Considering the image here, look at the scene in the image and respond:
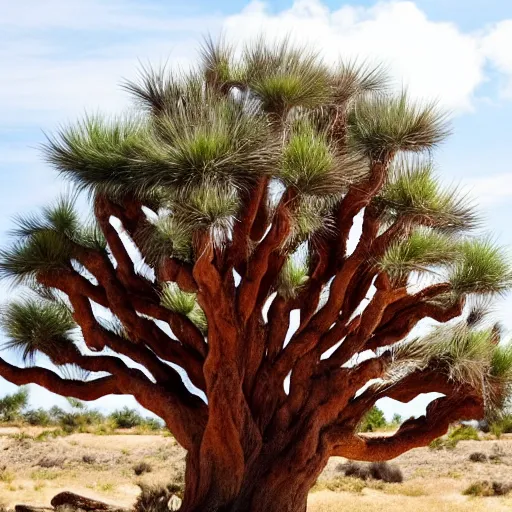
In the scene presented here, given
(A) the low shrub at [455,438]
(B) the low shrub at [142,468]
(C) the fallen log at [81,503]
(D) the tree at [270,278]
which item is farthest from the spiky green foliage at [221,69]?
(A) the low shrub at [455,438]

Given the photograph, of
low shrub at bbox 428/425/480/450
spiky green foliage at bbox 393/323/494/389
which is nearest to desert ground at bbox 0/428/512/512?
low shrub at bbox 428/425/480/450

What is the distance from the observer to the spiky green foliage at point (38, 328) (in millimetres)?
12156

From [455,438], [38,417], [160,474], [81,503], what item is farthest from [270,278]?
[38,417]

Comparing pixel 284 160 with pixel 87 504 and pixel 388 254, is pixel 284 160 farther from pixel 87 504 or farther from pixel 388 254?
pixel 87 504

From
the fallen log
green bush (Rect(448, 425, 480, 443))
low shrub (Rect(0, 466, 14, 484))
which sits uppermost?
green bush (Rect(448, 425, 480, 443))

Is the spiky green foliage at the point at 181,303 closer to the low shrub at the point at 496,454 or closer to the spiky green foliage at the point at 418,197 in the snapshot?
the spiky green foliage at the point at 418,197

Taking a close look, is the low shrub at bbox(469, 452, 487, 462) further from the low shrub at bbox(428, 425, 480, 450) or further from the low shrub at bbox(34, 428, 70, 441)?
the low shrub at bbox(34, 428, 70, 441)

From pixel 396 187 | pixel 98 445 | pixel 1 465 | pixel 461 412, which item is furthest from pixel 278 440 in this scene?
pixel 98 445

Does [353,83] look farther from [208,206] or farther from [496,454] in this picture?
[496,454]

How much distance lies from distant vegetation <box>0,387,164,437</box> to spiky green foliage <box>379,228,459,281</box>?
23.1m

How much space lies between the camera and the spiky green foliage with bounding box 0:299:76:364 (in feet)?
39.9

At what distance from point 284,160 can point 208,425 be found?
3.26m

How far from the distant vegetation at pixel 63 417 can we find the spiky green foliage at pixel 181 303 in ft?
66.4

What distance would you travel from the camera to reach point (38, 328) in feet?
39.9
